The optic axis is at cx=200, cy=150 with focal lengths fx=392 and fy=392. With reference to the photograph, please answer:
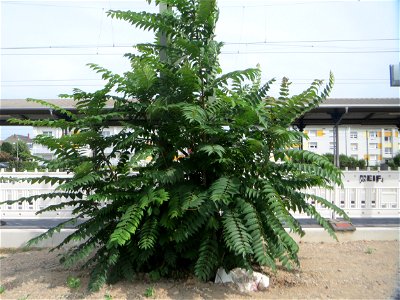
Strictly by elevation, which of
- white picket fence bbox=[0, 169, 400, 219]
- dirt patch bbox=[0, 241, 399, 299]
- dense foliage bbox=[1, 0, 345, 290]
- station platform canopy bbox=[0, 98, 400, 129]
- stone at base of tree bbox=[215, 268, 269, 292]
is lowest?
dirt patch bbox=[0, 241, 399, 299]

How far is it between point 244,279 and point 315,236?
312 centimetres

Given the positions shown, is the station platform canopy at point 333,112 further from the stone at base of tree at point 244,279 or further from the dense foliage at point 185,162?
the stone at base of tree at point 244,279

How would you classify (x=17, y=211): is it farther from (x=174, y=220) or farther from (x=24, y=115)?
(x=24, y=115)

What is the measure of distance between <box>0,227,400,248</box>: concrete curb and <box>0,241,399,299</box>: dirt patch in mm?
853

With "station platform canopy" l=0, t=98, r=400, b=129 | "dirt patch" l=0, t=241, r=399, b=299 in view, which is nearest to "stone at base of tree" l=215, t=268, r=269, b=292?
"dirt patch" l=0, t=241, r=399, b=299

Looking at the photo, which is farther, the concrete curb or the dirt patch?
the concrete curb

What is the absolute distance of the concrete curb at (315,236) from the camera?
7148 mm

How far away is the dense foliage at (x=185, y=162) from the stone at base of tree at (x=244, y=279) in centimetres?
12

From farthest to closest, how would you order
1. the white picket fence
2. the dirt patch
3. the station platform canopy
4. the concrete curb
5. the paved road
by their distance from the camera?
the station platform canopy < the paved road < the white picket fence < the concrete curb < the dirt patch

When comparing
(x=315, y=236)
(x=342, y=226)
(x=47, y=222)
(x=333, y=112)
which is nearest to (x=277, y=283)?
(x=315, y=236)

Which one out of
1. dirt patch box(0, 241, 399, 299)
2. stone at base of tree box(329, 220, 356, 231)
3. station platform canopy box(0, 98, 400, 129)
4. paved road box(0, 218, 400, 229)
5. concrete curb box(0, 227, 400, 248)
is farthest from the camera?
station platform canopy box(0, 98, 400, 129)

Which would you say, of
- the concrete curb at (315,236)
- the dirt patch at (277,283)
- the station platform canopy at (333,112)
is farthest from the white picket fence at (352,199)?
the station platform canopy at (333,112)

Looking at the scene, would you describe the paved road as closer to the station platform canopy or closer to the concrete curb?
the concrete curb

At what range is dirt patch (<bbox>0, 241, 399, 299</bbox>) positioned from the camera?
436cm
